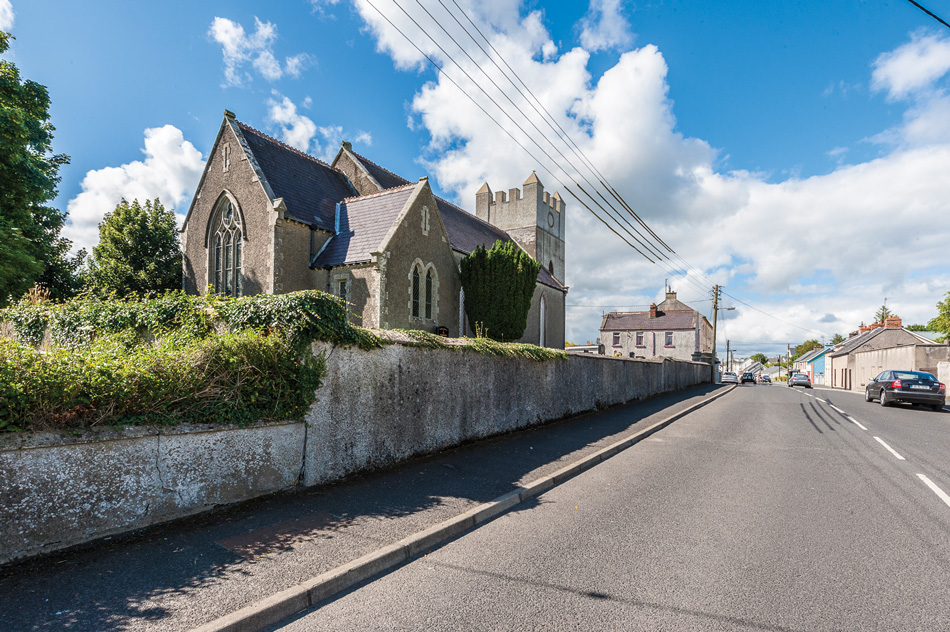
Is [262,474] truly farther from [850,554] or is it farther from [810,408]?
[810,408]

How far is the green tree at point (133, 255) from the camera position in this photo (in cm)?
2647

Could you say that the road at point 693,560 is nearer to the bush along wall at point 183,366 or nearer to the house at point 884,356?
the bush along wall at point 183,366

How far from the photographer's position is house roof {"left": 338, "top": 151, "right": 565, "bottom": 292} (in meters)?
26.3

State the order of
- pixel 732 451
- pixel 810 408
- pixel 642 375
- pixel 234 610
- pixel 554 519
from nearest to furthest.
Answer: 1. pixel 234 610
2. pixel 554 519
3. pixel 732 451
4. pixel 810 408
5. pixel 642 375

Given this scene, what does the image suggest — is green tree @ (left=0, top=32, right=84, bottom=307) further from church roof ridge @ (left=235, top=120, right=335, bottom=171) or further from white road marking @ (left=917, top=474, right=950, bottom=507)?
white road marking @ (left=917, top=474, right=950, bottom=507)

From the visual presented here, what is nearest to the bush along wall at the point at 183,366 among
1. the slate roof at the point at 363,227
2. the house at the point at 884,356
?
the slate roof at the point at 363,227

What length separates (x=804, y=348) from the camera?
126 meters

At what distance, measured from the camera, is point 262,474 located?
18.5 ft

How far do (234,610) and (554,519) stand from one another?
3298 millimetres

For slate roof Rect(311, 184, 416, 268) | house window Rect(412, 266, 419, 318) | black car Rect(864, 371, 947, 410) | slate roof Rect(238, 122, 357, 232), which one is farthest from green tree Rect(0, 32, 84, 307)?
black car Rect(864, 371, 947, 410)

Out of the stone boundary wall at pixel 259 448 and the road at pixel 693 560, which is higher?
the stone boundary wall at pixel 259 448

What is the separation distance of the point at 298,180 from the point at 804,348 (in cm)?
14292

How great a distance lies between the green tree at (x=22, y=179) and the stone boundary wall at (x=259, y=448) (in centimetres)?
1627

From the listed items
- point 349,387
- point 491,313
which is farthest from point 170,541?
point 491,313
